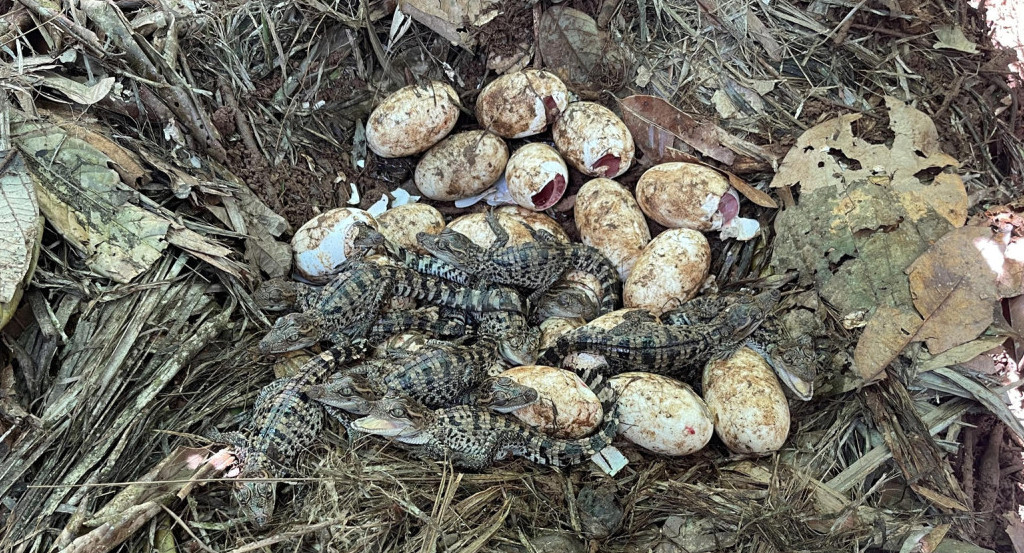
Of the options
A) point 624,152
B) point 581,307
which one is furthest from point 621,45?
point 581,307

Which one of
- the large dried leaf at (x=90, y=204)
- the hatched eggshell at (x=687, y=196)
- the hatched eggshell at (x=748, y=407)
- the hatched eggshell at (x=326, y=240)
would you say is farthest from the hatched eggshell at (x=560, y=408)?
the large dried leaf at (x=90, y=204)

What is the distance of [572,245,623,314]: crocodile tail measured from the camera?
331 centimetres

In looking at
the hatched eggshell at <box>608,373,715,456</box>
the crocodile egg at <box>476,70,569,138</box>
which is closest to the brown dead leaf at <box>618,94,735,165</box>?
the crocodile egg at <box>476,70,569,138</box>

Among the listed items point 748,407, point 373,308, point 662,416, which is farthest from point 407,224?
point 748,407

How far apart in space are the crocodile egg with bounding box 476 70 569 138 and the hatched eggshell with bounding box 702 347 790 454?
65.6 inches

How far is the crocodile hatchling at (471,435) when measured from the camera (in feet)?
8.55

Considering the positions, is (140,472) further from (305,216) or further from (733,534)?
(733,534)

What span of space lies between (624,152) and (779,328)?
123cm

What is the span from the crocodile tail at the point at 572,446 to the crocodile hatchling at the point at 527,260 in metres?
0.72

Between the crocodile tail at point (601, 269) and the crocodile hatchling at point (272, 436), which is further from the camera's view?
the crocodile tail at point (601, 269)

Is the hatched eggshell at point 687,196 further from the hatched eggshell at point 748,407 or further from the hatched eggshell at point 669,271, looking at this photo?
the hatched eggshell at point 748,407

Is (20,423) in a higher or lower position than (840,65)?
lower

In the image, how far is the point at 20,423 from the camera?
2.49 meters

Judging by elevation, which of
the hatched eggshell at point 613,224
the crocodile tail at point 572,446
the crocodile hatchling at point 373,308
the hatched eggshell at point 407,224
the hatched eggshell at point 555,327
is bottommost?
the crocodile tail at point 572,446
